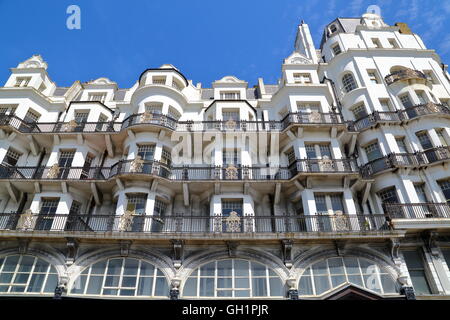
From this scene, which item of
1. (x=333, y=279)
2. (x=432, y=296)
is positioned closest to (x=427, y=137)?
(x=432, y=296)

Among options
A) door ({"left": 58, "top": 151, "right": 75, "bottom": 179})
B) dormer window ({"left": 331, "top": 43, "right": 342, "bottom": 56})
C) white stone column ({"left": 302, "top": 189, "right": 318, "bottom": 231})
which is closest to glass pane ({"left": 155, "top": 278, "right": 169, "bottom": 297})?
white stone column ({"left": 302, "top": 189, "right": 318, "bottom": 231})

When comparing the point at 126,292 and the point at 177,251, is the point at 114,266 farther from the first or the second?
the point at 177,251

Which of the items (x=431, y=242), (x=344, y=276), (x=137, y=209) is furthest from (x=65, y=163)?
(x=431, y=242)

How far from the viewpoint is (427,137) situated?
2048 cm

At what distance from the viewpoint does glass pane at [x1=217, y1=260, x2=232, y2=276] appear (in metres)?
15.6

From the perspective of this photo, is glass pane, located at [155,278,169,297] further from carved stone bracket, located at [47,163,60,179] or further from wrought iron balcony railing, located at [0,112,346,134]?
wrought iron balcony railing, located at [0,112,346,134]

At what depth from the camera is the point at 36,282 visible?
1553 centimetres

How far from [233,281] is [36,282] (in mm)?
9994

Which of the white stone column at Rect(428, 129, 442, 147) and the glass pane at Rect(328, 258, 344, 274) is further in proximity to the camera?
the white stone column at Rect(428, 129, 442, 147)

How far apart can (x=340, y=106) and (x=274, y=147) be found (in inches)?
274

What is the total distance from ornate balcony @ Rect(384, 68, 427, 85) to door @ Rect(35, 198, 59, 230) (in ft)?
83.3

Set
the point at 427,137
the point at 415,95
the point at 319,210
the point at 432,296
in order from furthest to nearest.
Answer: the point at 415,95, the point at 427,137, the point at 319,210, the point at 432,296

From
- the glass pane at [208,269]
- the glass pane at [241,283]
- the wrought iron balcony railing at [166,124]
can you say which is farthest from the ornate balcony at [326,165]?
the glass pane at [208,269]

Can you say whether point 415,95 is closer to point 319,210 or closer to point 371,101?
point 371,101
